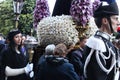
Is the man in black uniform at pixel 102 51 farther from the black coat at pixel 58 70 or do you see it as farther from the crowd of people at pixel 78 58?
the black coat at pixel 58 70

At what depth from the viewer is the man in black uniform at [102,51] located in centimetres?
369

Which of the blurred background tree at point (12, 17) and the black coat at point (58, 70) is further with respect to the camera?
the blurred background tree at point (12, 17)

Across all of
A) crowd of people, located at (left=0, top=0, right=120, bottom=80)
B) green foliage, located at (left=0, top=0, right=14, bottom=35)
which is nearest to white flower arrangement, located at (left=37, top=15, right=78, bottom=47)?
crowd of people, located at (left=0, top=0, right=120, bottom=80)

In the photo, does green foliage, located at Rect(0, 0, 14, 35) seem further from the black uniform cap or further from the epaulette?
the epaulette

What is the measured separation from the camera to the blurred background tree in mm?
46234

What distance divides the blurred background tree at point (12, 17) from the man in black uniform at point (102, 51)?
1627 inches

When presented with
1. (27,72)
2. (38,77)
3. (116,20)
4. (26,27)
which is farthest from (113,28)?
(26,27)

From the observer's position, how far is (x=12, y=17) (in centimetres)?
5450

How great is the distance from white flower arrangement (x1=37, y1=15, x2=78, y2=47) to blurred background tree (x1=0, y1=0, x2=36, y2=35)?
3951 cm

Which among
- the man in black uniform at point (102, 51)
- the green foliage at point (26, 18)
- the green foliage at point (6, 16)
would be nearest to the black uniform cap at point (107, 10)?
the man in black uniform at point (102, 51)

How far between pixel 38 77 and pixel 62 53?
54 cm

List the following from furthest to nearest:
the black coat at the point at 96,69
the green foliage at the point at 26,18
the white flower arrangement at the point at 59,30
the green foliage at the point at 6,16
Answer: the green foliage at the point at 6,16 → the green foliage at the point at 26,18 → the white flower arrangement at the point at 59,30 → the black coat at the point at 96,69

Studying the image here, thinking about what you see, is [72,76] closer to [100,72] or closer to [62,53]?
[62,53]

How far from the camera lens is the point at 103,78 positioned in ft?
12.0
